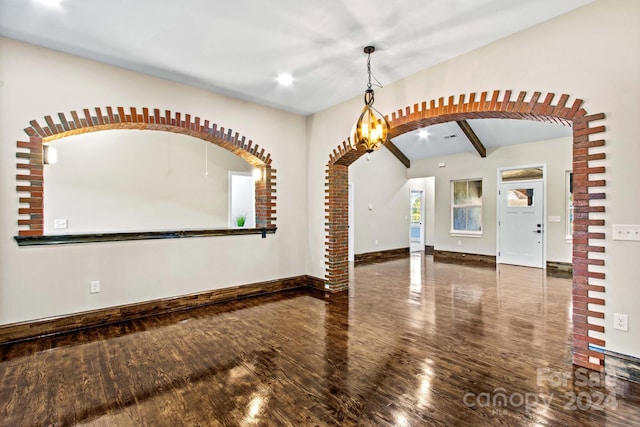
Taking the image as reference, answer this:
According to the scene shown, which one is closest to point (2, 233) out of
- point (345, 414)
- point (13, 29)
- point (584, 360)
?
point (13, 29)

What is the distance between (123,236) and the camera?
12.3 ft

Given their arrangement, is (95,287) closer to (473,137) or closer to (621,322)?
(621,322)

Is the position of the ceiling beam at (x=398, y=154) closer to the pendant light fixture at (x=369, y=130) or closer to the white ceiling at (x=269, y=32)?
the white ceiling at (x=269, y=32)

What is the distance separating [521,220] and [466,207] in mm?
1425

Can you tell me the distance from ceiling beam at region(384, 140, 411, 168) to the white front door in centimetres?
273

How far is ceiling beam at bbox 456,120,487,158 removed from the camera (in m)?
6.86

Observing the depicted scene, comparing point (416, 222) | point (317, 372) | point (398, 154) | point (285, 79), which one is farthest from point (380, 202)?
point (317, 372)

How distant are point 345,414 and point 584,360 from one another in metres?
2.07

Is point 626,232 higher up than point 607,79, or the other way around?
point 607,79

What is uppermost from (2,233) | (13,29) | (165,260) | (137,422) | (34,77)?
(13,29)

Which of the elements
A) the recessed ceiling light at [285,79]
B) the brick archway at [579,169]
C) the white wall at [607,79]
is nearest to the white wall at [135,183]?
the recessed ceiling light at [285,79]

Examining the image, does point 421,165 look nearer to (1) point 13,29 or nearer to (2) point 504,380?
(2) point 504,380

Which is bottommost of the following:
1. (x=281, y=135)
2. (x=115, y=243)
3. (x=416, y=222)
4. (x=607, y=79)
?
(x=115, y=243)

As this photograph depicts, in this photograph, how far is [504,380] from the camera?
2334mm
